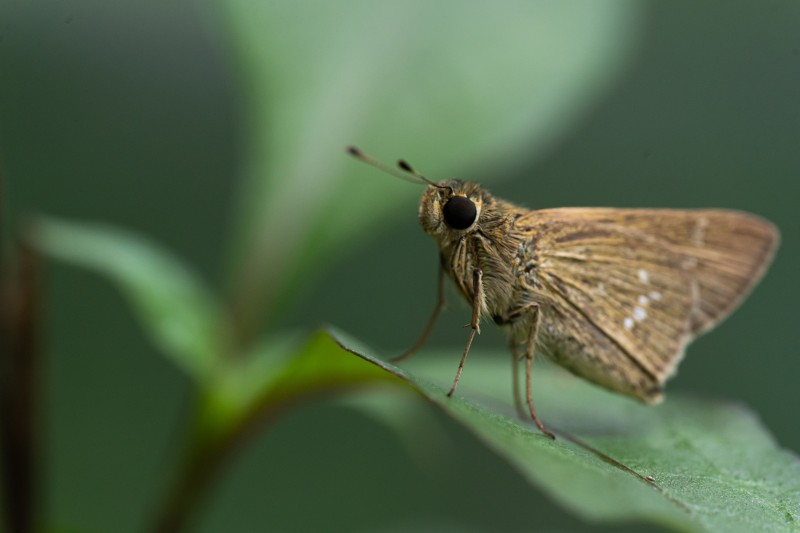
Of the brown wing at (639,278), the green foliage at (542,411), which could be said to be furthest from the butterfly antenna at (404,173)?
the green foliage at (542,411)

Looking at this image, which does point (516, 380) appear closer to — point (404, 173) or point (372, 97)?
point (404, 173)

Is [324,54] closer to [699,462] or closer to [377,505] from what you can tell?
[699,462]

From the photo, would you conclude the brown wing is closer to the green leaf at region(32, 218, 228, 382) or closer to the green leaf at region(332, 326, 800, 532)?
the green leaf at region(332, 326, 800, 532)

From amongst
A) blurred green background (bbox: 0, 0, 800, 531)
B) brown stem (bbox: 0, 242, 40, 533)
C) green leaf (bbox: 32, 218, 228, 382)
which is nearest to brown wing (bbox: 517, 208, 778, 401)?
green leaf (bbox: 32, 218, 228, 382)

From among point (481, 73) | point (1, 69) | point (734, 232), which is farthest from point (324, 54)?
point (1, 69)

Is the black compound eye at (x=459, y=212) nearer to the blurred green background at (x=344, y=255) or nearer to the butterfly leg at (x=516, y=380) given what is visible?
the butterfly leg at (x=516, y=380)
